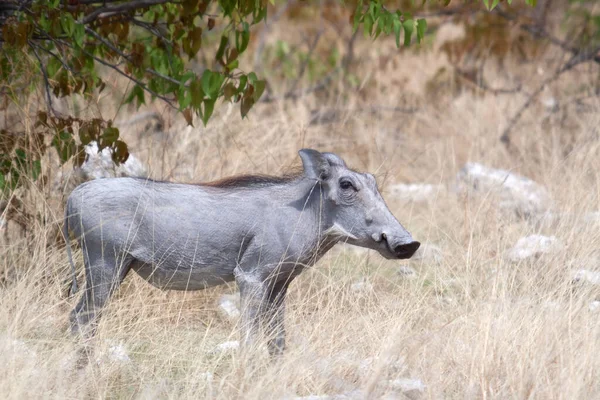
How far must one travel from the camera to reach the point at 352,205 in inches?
152

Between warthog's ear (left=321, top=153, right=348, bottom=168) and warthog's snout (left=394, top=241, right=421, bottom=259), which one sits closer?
warthog's snout (left=394, top=241, right=421, bottom=259)

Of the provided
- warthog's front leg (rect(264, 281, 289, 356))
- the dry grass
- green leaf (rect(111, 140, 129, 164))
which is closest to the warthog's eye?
warthog's front leg (rect(264, 281, 289, 356))

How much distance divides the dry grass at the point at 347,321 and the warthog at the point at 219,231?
0.25m

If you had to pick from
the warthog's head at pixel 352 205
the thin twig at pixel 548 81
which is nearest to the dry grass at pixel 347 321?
the warthog's head at pixel 352 205

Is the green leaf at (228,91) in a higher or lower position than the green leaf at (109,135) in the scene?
higher

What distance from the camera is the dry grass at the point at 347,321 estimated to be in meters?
3.59

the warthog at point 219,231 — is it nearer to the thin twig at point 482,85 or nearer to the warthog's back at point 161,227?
the warthog's back at point 161,227

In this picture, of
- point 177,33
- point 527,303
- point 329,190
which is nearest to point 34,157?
point 177,33

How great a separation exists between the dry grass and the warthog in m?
0.25

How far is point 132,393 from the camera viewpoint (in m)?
3.70

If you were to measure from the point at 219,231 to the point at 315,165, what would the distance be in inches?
18.5

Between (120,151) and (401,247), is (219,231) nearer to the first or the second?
(401,247)

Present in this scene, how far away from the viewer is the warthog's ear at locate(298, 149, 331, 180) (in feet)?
12.8

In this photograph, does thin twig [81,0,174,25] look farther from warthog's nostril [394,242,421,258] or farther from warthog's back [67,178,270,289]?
warthog's nostril [394,242,421,258]
